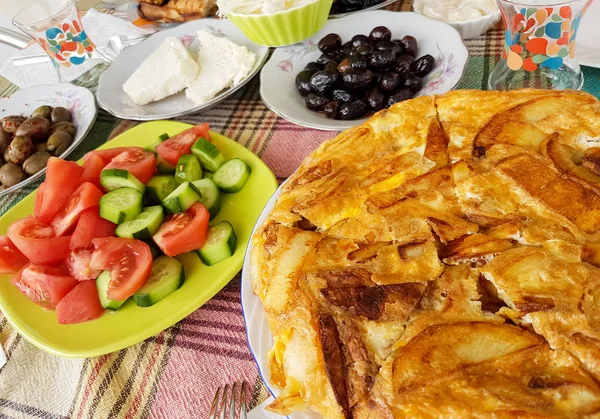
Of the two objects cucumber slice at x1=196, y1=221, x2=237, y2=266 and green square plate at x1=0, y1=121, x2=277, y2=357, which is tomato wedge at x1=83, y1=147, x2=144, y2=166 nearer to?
green square plate at x1=0, y1=121, x2=277, y2=357

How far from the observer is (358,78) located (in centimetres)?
225

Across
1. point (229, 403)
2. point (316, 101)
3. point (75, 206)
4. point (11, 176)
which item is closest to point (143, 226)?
point (75, 206)

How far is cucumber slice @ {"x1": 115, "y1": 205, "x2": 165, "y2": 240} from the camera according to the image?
1.92m

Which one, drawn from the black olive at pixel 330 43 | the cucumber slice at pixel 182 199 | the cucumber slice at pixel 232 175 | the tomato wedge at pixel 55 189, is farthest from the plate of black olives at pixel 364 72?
the tomato wedge at pixel 55 189

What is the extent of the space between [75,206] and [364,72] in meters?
1.35

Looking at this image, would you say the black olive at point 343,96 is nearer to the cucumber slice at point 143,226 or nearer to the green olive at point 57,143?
the cucumber slice at point 143,226

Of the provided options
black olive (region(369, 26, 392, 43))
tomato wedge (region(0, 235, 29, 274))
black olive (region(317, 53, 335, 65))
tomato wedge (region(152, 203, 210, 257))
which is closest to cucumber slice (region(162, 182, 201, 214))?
tomato wedge (region(152, 203, 210, 257))

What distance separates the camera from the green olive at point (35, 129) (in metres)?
2.65

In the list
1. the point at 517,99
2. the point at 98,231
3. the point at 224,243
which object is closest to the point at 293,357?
the point at 224,243

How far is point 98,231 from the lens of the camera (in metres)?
2.00

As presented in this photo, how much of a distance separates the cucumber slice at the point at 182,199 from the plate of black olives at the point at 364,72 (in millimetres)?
565

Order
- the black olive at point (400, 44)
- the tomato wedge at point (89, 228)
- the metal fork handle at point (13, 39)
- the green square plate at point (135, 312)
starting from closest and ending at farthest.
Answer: the green square plate at point (135, 312) → the tomato wedge at point (89, 228) → the black olive at point (400, 44) → the metal fork handle at point (13, 39)

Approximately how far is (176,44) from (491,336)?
93.8 inches

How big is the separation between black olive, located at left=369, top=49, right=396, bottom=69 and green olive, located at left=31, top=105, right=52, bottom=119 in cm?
181
